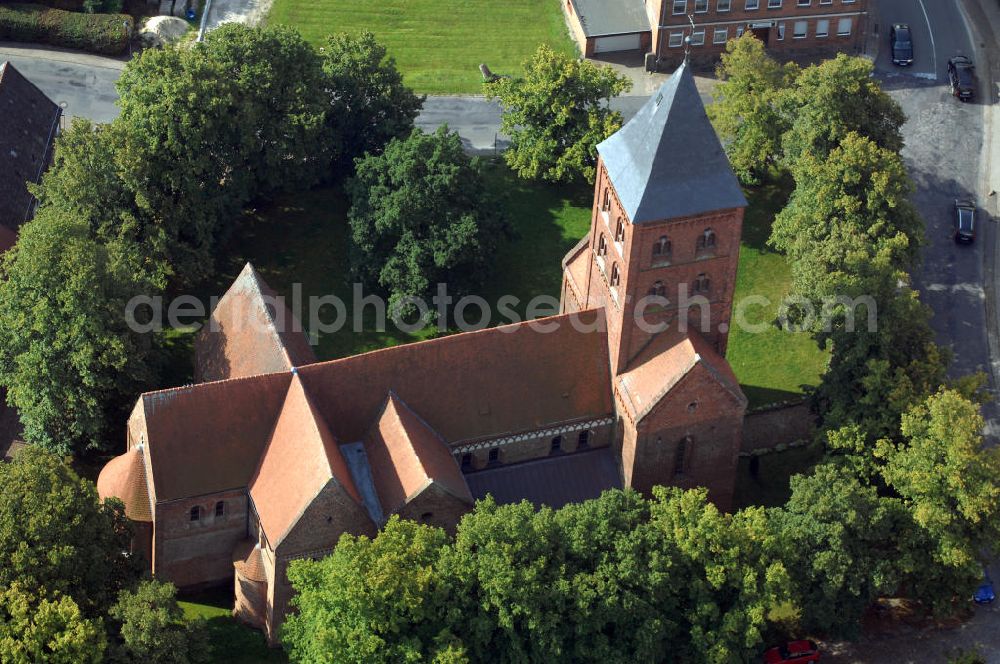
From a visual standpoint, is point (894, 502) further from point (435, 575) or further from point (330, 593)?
point (330, 593)

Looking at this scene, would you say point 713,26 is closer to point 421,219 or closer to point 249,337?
point 421,219

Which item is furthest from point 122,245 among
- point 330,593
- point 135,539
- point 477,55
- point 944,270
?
point 944,270

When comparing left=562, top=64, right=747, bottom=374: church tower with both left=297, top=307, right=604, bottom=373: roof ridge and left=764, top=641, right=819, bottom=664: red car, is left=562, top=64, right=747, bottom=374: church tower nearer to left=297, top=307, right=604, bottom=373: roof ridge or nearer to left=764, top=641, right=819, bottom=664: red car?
left=297, top=307, right=604, bottom=373: roof ridge

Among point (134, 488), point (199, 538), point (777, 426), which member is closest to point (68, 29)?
point (134, 488)

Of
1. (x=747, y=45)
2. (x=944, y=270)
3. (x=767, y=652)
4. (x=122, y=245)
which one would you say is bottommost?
(x=767, y=652)

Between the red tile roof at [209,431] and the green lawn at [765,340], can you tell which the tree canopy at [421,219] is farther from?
the red tile roof at [209,431]

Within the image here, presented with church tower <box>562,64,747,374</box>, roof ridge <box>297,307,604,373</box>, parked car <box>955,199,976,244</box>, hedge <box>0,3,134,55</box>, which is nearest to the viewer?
church tower <box>562,64,747,374</box>

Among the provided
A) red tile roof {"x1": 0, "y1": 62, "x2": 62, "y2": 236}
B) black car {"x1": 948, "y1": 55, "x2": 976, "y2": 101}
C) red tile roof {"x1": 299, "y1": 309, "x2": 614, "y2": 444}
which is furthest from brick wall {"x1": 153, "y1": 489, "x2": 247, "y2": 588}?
black car {"x1": 948, "y1": 55, "x2": 976, "y2": 101}
